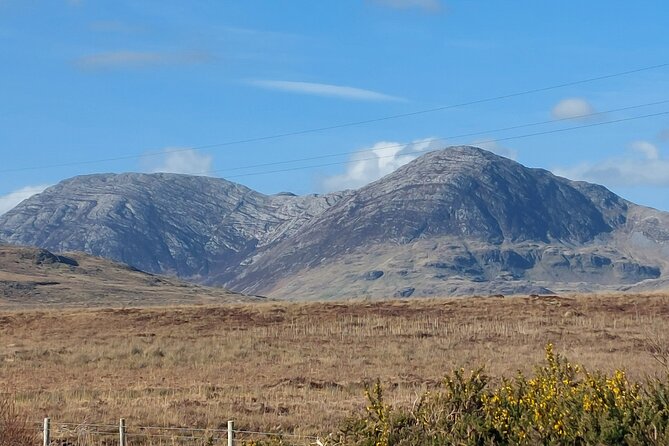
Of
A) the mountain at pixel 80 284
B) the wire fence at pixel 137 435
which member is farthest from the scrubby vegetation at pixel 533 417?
the mountain at pixel 80 284

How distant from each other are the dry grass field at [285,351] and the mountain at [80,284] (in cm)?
5729

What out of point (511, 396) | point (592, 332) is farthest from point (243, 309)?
point (511, 396)

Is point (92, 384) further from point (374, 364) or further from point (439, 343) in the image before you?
point (439, 343)

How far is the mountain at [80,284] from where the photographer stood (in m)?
120

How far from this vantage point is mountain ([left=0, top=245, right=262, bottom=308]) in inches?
4744

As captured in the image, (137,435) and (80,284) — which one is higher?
(80,284)

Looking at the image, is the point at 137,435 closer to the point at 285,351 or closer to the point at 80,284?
the point at 285,351

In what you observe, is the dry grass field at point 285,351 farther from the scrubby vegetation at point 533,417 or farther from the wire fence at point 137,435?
the scrubby vegetation at point 533,417

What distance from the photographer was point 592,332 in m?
45.4

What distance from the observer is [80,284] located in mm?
136125

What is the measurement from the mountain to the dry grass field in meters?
57.3

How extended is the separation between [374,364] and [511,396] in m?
27.1

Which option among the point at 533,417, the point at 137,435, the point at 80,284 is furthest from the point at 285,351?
the point at 80,284

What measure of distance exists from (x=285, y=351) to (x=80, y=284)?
329 ft
